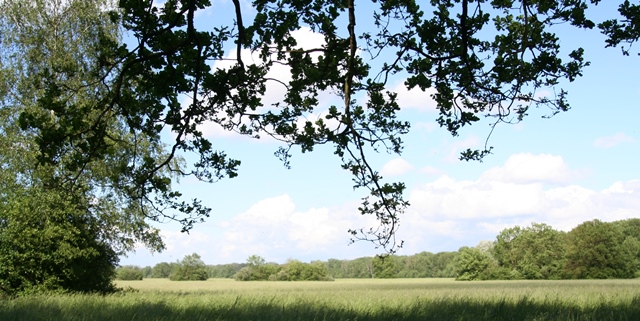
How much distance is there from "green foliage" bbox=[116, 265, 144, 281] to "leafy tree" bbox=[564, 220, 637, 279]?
4457cm

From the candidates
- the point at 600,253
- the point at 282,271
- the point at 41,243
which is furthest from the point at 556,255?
the point at 41,243

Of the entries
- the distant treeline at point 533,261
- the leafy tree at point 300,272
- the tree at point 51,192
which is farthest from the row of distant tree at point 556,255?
the tree at point 51,192

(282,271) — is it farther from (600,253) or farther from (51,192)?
(51,192)

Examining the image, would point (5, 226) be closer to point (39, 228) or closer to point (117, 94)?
point (39, 228)

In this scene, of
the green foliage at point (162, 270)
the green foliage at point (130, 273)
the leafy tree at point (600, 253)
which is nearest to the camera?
the green foliage at point (130, 273)

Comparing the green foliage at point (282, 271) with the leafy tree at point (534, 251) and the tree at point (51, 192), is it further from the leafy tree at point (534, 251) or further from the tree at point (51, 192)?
the tree at point (51, 192)

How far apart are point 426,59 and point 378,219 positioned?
7.55 feet

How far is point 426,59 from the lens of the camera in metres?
8.13

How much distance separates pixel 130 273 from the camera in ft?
190

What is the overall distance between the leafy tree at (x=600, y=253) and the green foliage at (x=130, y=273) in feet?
146

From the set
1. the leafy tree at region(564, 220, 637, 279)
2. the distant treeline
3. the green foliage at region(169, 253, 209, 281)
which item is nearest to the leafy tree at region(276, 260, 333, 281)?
the distant treeline

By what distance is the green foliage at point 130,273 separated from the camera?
5622cm

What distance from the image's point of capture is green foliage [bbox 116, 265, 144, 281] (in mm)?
56219

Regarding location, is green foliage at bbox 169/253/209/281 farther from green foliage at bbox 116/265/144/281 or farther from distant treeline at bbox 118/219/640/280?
green foliage at bbox 116/265/144/281
